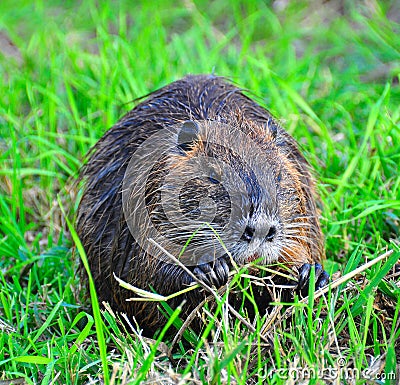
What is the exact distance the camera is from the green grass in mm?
2697

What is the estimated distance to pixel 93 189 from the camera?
3496 mm

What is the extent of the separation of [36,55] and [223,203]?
3142 millimetres

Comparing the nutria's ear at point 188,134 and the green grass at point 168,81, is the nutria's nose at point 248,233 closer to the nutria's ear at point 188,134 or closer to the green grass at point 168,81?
the green grass at point 168,81

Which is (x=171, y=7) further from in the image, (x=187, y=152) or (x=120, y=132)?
(x=187, y=152)

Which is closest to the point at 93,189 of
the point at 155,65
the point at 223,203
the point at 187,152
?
the point at 187,152

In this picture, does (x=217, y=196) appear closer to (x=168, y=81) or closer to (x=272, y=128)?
(x=272, y=128)

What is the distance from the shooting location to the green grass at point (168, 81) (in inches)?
106

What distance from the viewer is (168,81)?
477 centimetres

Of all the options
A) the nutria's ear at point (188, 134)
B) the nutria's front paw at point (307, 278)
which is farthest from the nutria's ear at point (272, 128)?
the nutria's front paw at point (307, 278)

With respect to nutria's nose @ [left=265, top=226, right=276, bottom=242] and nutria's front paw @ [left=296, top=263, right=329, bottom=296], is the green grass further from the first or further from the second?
nutria's nose @ [left=265, top=226, right=276, bottom=242]

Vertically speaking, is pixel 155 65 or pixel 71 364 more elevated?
pixel 155 65

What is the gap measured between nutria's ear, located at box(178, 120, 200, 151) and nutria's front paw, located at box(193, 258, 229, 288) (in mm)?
499

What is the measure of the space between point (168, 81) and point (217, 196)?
220cm

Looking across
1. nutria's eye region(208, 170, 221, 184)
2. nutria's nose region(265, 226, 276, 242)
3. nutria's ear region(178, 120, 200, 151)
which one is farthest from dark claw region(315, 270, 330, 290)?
nutria's ear region(178, 120, 200, 151)
